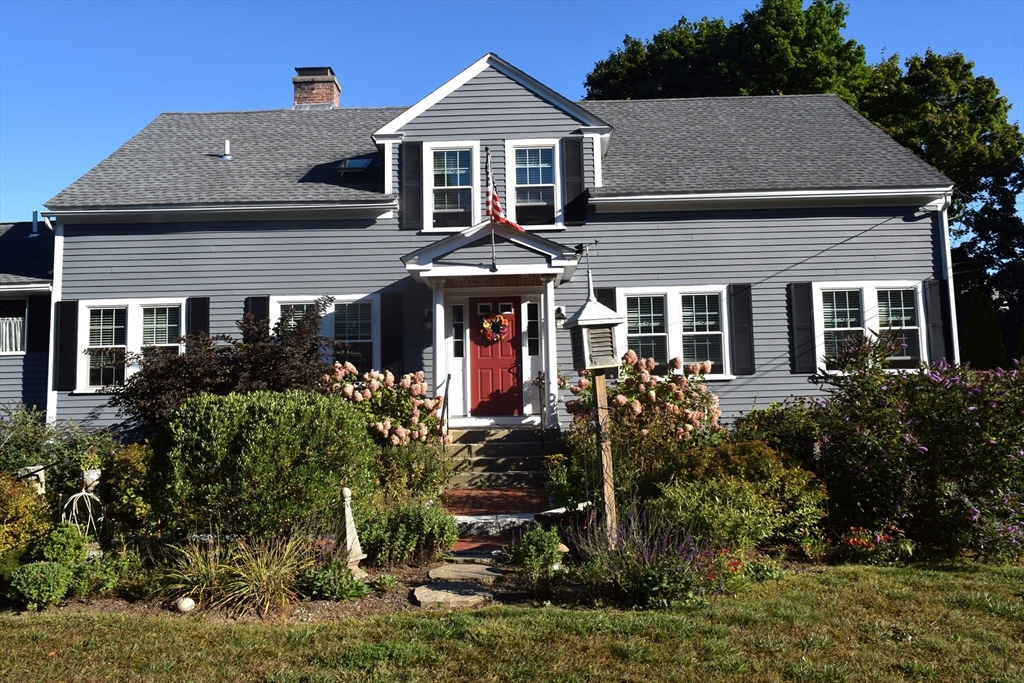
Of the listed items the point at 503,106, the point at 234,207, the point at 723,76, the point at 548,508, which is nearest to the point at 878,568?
the point at 548,508

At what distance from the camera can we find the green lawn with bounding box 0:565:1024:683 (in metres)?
4.20

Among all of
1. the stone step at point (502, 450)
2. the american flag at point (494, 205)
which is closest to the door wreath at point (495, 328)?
the american flag at point (494, 205)

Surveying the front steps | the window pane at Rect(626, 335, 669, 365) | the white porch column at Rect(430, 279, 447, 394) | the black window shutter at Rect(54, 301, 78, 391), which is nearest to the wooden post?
the front steps

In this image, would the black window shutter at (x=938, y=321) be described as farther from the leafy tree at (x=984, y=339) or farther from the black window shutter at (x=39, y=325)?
the black window shutter at (x=39, y=325)

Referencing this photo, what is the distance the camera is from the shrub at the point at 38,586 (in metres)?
5.37

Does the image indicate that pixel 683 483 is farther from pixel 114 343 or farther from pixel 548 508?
pixel 114 343

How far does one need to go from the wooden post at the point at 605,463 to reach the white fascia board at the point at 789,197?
5.76 meters

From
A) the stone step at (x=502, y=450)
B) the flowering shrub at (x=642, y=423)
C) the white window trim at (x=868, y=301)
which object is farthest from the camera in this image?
the white window trim at (x=868, y=301)

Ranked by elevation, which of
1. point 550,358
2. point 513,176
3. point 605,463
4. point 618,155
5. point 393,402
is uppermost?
point 618,155

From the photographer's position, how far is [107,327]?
12.1 metres

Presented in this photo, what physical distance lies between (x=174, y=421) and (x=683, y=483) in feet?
13.7

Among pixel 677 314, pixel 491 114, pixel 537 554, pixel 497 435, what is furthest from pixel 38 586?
pixel 491 114

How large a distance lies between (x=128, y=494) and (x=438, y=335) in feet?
17.6

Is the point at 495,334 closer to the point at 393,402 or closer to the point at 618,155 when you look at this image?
the point at 393,402
